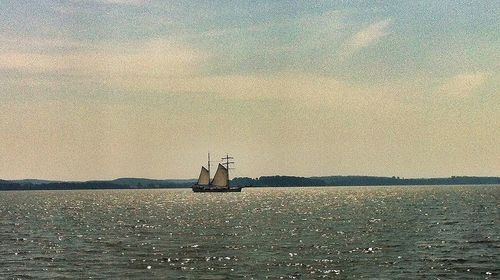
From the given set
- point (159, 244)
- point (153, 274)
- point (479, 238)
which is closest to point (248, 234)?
point (159, 244)

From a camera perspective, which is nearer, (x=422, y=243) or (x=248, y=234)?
(x=422, y=243)

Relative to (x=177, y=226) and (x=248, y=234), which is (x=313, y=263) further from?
(x=177, y=226)

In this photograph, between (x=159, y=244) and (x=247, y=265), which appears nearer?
(x=247, y=265)

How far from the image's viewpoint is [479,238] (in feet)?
264

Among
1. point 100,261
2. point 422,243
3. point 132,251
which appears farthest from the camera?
point 422,243

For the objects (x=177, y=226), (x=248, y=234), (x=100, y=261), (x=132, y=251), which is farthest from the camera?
(x=177, y=226)

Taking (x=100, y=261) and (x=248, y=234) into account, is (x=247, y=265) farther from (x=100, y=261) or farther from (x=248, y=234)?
(x=248, y=234)

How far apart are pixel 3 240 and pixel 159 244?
2196 centimetres

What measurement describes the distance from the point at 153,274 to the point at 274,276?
31.2 ft

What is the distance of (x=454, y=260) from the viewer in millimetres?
60500

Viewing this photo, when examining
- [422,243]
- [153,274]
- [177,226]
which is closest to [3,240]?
[177,226]

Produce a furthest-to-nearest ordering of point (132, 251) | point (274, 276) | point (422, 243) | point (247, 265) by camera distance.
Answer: point (422, 243)
point (132, 251)
point (247, 265)
point (274, 276)

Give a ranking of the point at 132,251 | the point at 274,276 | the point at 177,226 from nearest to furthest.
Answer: the point at 274,276, the point at 132,251, the point at 177,226

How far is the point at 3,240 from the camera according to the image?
8425 centimetres
